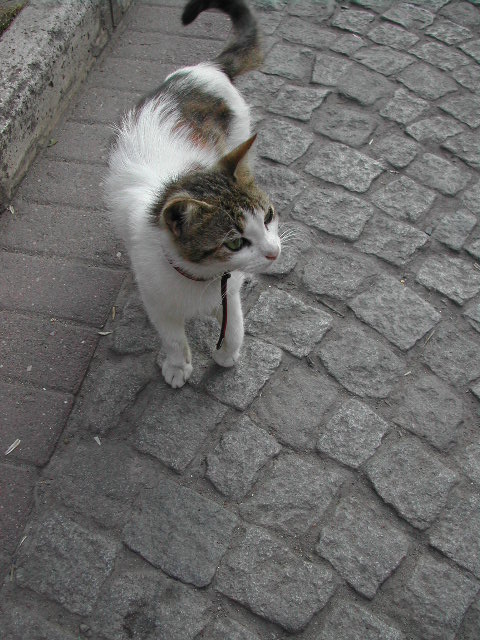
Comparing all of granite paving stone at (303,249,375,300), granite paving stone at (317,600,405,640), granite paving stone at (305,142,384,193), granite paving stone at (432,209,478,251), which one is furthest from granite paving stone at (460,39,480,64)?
granite paving stone at (317,600,405,640)

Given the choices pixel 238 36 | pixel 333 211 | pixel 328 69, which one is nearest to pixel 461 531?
pixel 333 211

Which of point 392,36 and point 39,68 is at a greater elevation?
point 392,36

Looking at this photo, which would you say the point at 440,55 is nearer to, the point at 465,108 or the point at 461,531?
the point at 465,108

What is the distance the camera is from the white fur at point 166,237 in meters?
2.07

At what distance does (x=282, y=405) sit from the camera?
8.50ft

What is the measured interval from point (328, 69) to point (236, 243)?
104 inches

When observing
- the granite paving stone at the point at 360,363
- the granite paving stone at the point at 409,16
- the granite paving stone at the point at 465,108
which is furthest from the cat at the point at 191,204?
the granite paving stone at the point at 409,16

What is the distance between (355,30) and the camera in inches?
172

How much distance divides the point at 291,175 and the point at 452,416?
1673mm

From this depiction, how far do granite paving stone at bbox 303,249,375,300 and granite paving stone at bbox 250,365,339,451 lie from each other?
1.57ft

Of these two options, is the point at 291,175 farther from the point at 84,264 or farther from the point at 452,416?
the point at 452,416

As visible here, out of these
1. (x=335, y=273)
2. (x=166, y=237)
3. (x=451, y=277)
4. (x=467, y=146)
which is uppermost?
(x=166, y=237)

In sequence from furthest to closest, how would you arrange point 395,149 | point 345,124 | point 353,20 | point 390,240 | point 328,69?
point 353,20
point 328,69
point 345,124
point 395,149
point 390,240

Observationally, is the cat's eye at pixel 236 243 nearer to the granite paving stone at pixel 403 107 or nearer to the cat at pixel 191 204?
the cat at pixel 191 204
